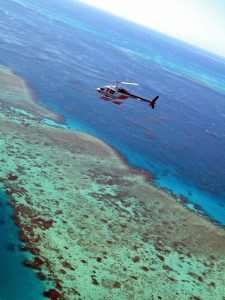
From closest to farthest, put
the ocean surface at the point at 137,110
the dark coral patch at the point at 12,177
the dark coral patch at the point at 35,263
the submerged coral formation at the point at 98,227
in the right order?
the dark coral patch at the point at 35,263, the submerged coral formation at the point at 98,227, the dark coral patch at the point at 12,177, the ocean surface at the point at 137,110

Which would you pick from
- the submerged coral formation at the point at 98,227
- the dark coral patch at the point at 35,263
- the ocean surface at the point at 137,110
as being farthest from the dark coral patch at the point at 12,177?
the ocean surface at the point at 137,110

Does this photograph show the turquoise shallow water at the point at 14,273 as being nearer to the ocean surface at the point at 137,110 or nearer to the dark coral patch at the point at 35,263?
the dark coral patch at the point at 35,263

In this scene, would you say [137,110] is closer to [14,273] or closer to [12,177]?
[12,177]

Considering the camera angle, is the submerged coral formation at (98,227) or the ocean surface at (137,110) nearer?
the submerged coral formation at (98,227)

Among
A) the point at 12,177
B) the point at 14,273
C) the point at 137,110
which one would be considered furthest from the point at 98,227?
the point at 137,110

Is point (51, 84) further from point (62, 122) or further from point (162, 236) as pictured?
point (162, 236)

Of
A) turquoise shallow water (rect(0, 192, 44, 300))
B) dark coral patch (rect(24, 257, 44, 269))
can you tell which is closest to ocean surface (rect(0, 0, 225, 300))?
turquoise shallow water (rect(0, 192, 44, 300))

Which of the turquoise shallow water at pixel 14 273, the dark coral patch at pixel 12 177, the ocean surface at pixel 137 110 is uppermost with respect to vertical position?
the ocean surface at pixel 137 110
